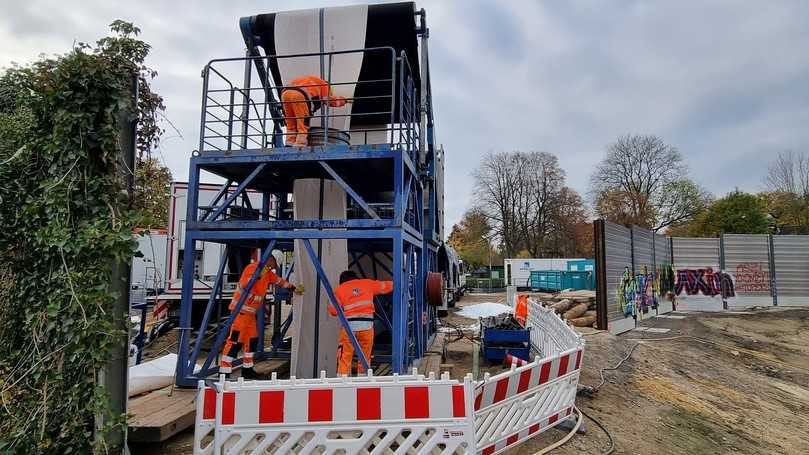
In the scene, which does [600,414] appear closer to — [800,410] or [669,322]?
[800,410]

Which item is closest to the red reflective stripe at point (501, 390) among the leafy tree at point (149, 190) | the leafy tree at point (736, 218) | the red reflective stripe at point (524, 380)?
the red reflective stripe at point (524, 380)

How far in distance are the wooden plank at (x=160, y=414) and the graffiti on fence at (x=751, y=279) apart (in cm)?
2093

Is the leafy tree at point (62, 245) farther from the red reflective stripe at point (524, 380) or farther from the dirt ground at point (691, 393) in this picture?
the red reflective stripe at point (524, 380)

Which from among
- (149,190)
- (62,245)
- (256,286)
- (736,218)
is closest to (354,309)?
(256,286)

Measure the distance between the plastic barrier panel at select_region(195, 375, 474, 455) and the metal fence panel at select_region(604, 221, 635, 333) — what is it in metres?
9.80

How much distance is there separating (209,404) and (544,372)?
3.35 metres

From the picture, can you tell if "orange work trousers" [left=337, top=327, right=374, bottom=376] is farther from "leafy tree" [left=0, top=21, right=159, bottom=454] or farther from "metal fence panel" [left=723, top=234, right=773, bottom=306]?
"metal fence panel" [left=723, top=234, right=773, bottom=306]

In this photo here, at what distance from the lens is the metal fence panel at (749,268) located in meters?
18.8

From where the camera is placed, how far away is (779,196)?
3362 cm

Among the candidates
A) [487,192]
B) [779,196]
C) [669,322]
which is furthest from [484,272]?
[669,322]

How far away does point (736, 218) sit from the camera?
1180 inches

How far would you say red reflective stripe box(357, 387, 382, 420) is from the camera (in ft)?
10.9

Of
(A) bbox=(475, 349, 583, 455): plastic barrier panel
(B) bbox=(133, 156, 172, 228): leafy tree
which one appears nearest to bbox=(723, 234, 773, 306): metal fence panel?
(A) bbox=(475, 349, 583, 455): plastic barrier panel

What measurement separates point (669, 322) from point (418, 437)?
47.6 ft
